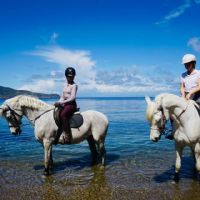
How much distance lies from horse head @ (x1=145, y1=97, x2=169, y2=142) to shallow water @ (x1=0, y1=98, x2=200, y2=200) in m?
1.68

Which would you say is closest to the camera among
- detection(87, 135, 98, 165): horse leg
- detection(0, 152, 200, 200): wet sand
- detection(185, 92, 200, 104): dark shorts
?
detection(0, 152, 200, 200): wet sand

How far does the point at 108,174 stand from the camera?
33.3 feet

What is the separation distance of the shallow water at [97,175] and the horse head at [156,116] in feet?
5.50

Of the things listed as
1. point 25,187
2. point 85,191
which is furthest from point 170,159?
point 25,187

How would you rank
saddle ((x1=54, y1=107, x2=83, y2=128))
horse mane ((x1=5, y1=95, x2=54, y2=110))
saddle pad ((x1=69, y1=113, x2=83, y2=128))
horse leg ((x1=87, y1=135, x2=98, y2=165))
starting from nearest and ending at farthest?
1. saddle ((x1=54, y1=107, x2=83, y2=128))
2. horse mane ((x1=5, y1=95, x2=54, y2=110))
3. saddle pad ((x1=69, y1=113, x2=83, y2=128))
4. horse leg ((x1=87, y1=135, x2=98, y2=165))

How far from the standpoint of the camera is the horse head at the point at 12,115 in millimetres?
10047

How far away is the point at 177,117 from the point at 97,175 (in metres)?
3.52

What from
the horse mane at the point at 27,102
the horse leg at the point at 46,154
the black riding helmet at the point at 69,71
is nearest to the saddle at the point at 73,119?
the horse mane at the point at 27,102

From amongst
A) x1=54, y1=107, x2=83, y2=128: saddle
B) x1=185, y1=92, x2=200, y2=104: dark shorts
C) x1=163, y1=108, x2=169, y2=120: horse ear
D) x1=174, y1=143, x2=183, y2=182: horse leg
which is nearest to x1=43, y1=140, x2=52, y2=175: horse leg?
x1=54, y1=107, x2=83, y2=128: saddle

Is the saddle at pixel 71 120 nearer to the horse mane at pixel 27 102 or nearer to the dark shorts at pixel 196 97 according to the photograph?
the horse mane at pixel 27 102

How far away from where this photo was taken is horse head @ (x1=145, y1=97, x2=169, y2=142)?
766 cm

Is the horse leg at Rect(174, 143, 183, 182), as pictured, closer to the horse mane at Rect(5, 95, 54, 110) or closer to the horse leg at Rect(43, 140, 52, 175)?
the horse leg at Rect(43, 140, 52, 175)

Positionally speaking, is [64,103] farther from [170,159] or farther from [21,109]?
[170,159]

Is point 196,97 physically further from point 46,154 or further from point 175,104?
point 46,154
